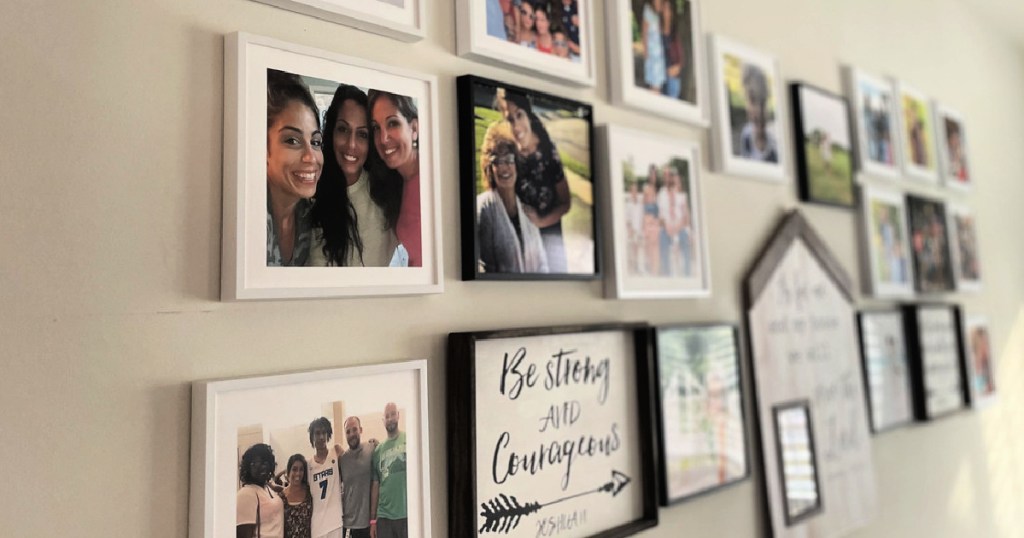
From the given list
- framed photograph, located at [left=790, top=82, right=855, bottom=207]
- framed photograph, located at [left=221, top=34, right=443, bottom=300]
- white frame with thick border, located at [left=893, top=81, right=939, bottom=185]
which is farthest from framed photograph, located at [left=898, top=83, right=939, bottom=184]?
framed photograph, located at [left=221, top=34, right=443, bottom=300]

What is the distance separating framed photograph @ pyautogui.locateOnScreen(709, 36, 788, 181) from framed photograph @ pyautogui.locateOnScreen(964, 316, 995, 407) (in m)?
0.97

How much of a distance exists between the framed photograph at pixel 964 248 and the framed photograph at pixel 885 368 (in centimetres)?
37

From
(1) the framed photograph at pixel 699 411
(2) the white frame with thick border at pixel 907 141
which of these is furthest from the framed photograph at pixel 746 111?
(2) the white frame with thick border at pixel 907 141

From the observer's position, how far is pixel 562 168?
92cm

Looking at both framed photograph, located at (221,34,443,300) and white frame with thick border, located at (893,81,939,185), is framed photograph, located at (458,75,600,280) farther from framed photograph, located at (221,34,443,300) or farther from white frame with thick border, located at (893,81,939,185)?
white frame with thick border, located at (893,81,939,185)

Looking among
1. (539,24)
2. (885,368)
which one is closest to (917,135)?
(885,368)

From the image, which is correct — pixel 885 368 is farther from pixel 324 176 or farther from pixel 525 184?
pixel 324 176

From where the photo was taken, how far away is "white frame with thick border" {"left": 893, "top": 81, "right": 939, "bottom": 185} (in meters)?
1.73

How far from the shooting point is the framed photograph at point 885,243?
1546 mm

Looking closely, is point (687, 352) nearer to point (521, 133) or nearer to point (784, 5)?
point (521, 133)

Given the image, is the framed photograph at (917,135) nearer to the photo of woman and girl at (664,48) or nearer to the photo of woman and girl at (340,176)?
the photo of woman and girl at (664,48)

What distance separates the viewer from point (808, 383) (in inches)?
51.9

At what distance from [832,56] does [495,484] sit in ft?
4.13

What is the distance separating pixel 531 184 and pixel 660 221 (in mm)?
269
